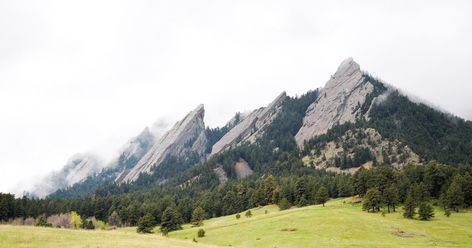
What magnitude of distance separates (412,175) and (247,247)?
8111 centimetres

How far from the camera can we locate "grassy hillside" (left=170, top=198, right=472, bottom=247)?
68562mm

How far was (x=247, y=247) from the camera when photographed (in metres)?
70.3

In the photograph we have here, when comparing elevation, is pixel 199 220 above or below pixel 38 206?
below

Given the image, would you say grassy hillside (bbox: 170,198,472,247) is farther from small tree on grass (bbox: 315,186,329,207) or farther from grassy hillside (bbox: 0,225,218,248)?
grassy hillside (bbox: 0,225,218,248)

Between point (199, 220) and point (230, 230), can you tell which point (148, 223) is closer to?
point (199, 220)

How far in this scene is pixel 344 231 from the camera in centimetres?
7781

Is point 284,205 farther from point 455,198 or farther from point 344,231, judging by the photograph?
point 344,231

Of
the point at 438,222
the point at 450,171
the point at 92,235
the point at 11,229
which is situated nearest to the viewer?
the point at 11,229

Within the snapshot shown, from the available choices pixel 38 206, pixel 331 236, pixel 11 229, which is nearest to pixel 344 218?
pixel 331 236

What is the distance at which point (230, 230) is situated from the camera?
9212cm

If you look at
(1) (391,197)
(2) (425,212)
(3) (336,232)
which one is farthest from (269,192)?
(3) (336,232)

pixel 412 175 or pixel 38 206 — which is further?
pixel 38 206

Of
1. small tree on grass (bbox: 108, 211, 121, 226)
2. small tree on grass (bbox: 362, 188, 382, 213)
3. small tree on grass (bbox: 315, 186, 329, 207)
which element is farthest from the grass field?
small tree on grass (bbox: 108, 211, 121, 226)

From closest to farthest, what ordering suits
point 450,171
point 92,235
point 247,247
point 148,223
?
point 92,235, point 247,247, point 148,223, point 450,171
